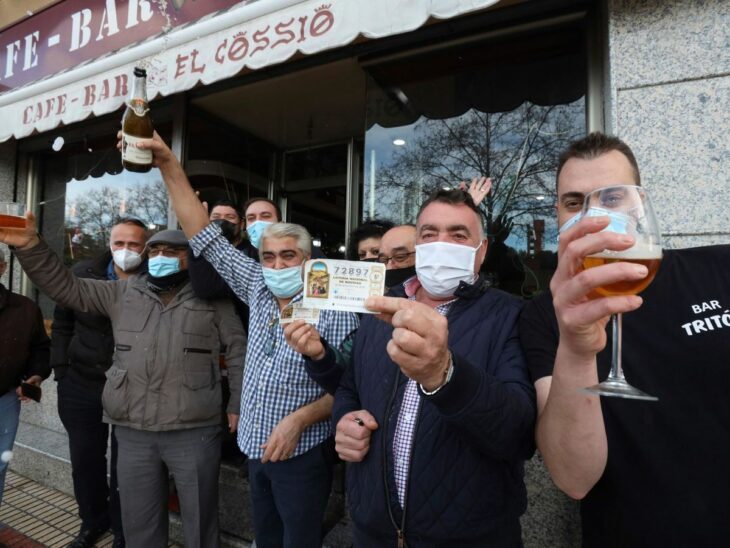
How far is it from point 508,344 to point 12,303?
3.68m

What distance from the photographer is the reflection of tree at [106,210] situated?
522 cm

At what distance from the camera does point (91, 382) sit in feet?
10.1

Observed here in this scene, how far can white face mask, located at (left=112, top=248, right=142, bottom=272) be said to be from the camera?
2.91m

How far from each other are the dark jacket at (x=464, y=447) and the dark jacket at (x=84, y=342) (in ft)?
7.92

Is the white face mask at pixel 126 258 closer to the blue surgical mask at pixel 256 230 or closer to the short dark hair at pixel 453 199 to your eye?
the blue surgical mask at pixel 256 230

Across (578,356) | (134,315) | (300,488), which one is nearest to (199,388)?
(134,315)

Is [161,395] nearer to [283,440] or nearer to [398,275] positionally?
[283,440]

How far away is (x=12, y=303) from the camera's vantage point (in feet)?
10.4

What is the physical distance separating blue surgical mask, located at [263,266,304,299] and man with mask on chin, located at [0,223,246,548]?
71 cm

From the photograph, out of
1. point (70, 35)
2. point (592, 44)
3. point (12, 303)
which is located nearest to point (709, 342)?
point (592, 44)

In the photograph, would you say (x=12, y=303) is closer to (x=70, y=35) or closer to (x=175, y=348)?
(x=175, y=348)

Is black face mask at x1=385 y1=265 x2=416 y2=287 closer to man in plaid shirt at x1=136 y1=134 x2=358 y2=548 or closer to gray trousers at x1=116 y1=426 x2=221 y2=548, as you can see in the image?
man in plaid shirt at x1=136 y1=134 x2=358 y2=548

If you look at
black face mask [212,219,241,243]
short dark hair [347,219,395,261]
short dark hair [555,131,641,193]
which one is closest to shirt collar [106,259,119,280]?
black face mask [212,219,241,243]

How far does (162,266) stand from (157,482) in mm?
1297
